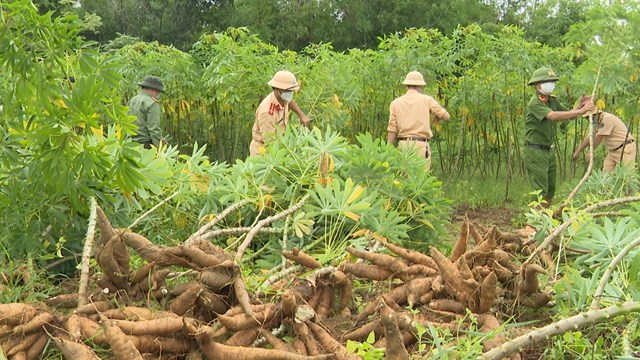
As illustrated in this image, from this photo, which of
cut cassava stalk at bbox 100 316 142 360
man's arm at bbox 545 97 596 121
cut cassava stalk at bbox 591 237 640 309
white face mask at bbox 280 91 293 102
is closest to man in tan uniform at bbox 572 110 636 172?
man's arm at bbox 545 97 596 121

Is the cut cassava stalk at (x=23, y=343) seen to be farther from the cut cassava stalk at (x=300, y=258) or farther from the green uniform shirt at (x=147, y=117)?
the green uniform shirt at (x=147, y=117)

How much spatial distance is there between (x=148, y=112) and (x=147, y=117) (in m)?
0.05

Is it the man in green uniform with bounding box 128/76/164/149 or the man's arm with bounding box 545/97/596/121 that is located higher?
the man's arm with bounding box 545/97/596/121

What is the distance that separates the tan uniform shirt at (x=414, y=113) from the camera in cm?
609

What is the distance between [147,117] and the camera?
6141 mm

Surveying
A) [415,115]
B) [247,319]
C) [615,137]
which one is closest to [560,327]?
[247,319]

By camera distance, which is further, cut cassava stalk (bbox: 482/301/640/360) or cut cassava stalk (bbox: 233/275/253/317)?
cut cassava stalk (bbox: 233/275/253/317)

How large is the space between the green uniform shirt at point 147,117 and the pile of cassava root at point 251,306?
11.7 feet

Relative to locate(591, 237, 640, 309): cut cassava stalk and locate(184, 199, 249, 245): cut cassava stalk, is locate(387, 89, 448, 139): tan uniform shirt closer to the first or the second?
locate(184, 199, 249, 245): cut cassava stalk

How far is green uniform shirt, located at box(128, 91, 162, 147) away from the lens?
612 centimetres

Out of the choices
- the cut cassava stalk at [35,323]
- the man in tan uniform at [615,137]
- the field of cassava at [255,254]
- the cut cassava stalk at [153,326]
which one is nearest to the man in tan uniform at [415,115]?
the man in tan uniform at [615,137]

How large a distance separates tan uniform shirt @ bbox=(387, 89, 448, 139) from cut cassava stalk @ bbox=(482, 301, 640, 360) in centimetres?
407

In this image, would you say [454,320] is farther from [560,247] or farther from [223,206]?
[223,206]

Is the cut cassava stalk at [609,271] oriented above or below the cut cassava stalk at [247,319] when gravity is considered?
above
